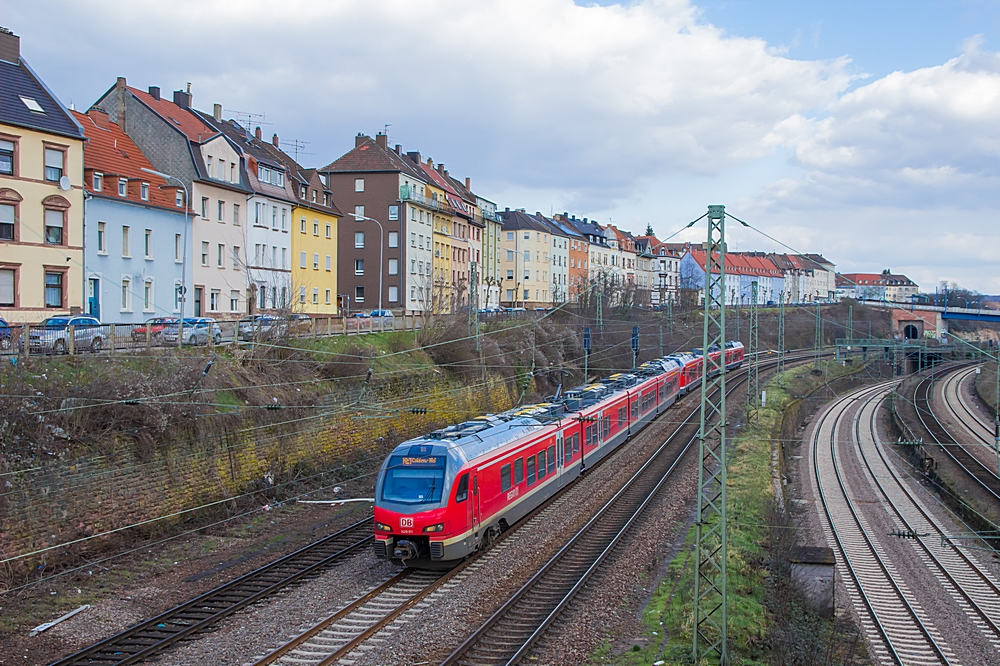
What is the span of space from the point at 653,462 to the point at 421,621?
17009 mm

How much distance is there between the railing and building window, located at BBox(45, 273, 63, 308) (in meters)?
7.58

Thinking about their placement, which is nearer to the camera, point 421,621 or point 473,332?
point 421,621

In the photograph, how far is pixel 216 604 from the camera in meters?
15.0

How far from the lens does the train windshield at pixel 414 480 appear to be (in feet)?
54.7

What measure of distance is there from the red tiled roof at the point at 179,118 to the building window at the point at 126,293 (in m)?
8.58

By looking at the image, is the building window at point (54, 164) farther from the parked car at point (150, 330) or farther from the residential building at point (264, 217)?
the residential building at point (264, 217)

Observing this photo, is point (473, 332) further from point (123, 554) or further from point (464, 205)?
point (464, 205)

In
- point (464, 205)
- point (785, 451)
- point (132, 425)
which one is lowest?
point (785, 451)

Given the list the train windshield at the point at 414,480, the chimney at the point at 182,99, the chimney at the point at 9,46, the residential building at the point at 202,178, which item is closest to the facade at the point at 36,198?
the chimney at the point at 9,46

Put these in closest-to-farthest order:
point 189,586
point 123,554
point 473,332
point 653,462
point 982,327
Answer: point 189,586
point 123,554
point 653,462
point 473,332
point 982,327

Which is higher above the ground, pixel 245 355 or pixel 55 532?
pixel 245 355

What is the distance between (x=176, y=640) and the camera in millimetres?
13352

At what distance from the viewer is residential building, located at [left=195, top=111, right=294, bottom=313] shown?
45.1 meters

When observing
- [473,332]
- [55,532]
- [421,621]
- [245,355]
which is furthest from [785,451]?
[55,532]
